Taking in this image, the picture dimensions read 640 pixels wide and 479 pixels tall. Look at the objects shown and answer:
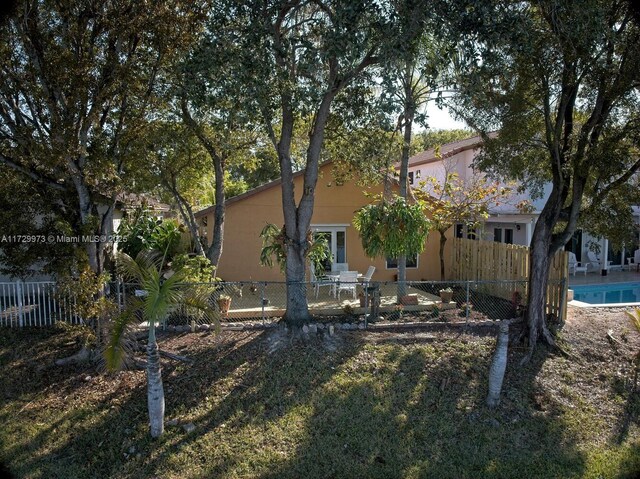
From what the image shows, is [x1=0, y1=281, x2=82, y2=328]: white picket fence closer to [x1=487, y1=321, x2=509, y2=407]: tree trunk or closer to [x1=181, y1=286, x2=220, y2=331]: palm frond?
[x1=181, y1=286, x2=220, y2=331]: palm frond

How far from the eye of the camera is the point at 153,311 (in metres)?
6.38

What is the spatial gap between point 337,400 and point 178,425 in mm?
2531

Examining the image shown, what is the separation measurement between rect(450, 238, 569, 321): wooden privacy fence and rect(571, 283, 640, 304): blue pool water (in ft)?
15.4

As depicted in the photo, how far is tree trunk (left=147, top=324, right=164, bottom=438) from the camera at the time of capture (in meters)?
6.44

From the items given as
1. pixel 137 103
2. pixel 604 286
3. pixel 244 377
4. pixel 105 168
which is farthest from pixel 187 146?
pixel 604 286

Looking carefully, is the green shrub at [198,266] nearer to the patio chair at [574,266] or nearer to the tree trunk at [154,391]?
the tree trunk at [154,391]

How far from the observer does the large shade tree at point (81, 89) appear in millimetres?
7535

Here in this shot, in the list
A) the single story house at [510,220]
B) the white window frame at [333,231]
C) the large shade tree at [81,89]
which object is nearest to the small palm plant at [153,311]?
the large shade tree at [81,89]

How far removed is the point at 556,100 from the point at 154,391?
9.61 metres

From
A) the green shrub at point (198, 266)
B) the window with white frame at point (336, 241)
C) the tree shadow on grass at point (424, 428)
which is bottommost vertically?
the tree shadow on grass at point (424, 428)

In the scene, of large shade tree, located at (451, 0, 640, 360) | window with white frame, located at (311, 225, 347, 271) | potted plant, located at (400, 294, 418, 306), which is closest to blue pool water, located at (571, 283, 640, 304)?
large shade tree, located at (451, 0, 640, 360)

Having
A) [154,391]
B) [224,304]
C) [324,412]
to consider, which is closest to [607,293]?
[224,304]

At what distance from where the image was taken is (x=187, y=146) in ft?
39.8

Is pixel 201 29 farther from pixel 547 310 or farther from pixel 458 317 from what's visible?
pixel 547 310
